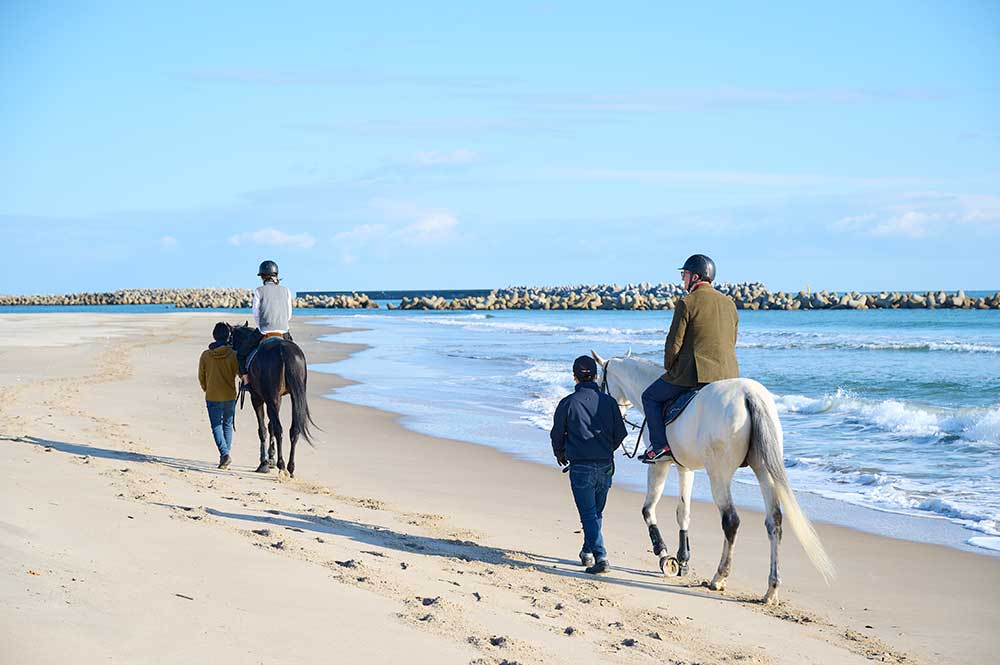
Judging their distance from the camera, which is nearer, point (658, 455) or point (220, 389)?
point (658, 455)

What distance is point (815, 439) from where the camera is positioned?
1308 cm

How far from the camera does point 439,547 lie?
696 cm

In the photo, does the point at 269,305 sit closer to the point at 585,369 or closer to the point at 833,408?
the point at 585,369

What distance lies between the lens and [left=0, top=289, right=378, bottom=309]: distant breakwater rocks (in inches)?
3568

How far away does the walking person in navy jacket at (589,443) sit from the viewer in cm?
654

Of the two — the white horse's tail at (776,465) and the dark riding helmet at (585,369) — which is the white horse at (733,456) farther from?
the dark riding helmet at (585,369)

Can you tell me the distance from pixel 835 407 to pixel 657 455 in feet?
34.8

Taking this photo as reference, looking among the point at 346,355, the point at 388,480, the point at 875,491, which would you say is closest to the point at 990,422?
the point at 875,491

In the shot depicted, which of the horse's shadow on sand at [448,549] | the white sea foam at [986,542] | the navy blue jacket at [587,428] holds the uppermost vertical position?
the navy blue jacket at [587,428]

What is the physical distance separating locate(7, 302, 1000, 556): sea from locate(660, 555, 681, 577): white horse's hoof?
5.32ft

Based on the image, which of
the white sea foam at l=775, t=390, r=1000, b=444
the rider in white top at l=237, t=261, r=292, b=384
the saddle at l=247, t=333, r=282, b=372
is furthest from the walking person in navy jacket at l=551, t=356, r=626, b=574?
the white sea foam at l=775, t=390, r=1000, b=444

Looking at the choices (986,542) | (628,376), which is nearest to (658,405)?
(628,376)

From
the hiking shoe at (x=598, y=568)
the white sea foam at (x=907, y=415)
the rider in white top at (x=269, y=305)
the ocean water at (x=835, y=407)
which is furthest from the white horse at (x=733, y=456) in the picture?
the white sea foam at (x=907, y=415)

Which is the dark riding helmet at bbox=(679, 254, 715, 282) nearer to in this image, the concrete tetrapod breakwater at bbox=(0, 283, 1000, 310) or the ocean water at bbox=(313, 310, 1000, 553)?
the ocean water at bbox=(313, 310, 1000, 553)
